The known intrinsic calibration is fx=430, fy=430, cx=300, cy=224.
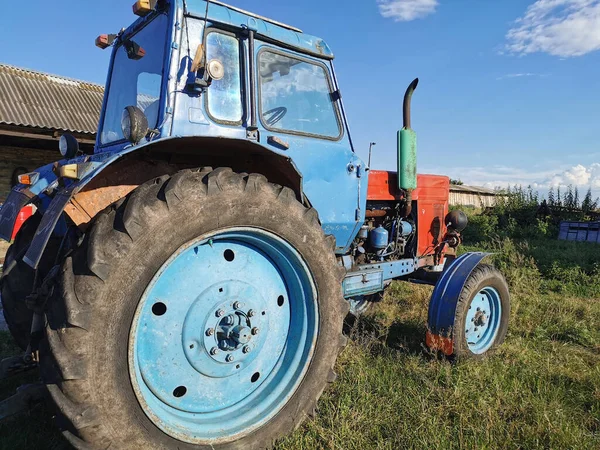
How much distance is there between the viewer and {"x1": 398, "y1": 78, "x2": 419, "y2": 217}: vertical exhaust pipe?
3.70 m

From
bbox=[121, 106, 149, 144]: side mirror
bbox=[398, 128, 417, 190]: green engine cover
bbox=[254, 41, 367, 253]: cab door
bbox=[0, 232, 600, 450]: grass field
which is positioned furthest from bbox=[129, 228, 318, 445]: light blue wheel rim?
bbox=[398, 128, 417, 190]: green engine cover

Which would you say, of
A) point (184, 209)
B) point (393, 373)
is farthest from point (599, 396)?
point (184, 209)

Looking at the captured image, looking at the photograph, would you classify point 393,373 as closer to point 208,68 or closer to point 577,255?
point 208,68

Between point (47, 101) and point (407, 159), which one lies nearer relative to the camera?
point (407, 159)

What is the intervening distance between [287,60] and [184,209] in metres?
1.60

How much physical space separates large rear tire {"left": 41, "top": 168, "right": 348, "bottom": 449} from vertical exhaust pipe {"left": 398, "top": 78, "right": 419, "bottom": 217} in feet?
5.24

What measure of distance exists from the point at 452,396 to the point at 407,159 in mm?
1959

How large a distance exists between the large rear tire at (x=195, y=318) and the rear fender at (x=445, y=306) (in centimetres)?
119

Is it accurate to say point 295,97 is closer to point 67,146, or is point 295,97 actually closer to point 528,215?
point 67,146

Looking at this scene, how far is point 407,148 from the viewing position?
3.73 metres

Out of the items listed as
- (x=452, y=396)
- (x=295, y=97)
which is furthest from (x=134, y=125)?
(x=452, y=396)

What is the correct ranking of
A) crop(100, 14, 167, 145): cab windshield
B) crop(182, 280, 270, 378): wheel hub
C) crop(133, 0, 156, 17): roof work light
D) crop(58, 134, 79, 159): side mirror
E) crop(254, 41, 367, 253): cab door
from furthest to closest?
1. crop(58, 134, 79, 159): side mirror
2. crop(254, 41, 367, 253): cab door
3. crop(100, 14, 167, 145): cab windshield
4. crop(133, 0, 156, 17): roof work light
5. crop(182, 280, 270, 378): wheel hub

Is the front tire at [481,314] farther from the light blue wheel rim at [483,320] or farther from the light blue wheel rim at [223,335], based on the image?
the light blue wheel rim at [223,335]

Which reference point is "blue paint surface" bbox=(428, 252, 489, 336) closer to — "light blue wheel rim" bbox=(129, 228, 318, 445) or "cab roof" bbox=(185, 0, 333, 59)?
"light blue wheel rim" bbox=(129, 228, 318, 445)
